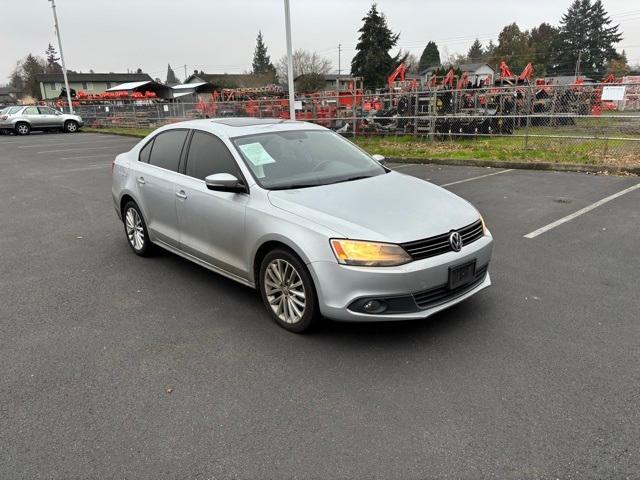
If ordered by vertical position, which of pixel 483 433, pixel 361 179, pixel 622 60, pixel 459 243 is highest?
pixel 622 60

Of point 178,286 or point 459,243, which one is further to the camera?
point 178,286

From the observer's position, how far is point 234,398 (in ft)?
9.95

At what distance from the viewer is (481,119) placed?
55.6 ft

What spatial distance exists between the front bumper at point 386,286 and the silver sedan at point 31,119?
30.6 metres

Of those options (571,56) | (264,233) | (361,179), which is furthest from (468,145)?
(571,56)

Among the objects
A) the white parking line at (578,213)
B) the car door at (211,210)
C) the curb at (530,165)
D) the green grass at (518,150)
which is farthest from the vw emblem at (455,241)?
the green grass at (518,150)

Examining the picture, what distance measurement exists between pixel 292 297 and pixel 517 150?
11181 millimetres

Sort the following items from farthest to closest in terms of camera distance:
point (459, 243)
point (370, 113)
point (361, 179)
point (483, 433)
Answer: point (370, 113), point (361, 179), point (459, 243), point (483, 433)

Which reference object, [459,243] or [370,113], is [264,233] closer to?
[459,243]

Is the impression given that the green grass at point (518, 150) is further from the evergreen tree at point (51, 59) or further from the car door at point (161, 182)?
the evergreen tree at point (51, 59)

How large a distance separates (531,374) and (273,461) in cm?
178

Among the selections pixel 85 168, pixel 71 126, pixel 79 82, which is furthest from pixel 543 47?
pixel 85 168

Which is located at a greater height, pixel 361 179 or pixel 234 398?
pixel 361 179

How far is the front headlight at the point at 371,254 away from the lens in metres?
3.32
